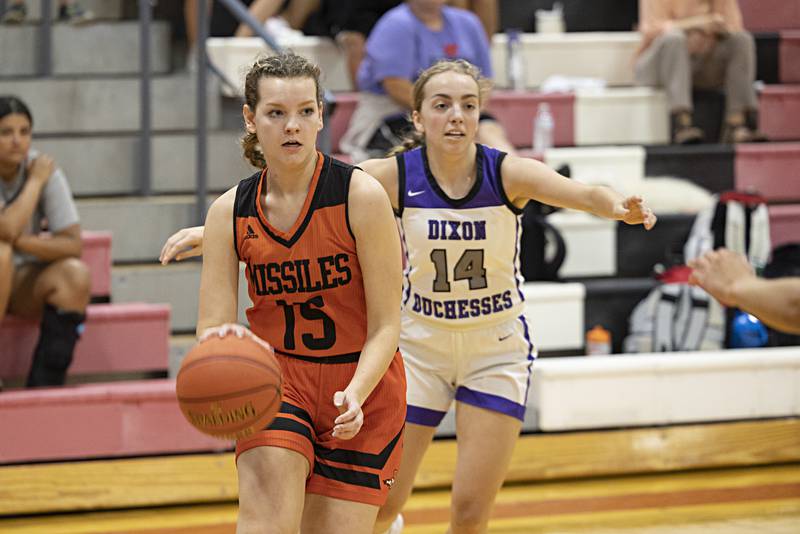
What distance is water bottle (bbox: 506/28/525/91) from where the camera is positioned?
740cm

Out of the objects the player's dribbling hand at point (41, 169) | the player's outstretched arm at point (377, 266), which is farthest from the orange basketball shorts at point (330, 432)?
the player's dribbling hand at point (41, 169)

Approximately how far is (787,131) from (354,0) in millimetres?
2857

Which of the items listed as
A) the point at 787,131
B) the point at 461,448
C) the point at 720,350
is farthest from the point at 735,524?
the point at 787,131

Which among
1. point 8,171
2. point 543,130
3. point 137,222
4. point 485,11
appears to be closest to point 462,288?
point 8,171

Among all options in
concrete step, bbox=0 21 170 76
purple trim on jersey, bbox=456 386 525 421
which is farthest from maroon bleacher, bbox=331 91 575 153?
purple trim on jersey, bbox=456 386 525 421

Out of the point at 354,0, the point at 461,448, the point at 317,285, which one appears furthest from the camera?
the point at 354,0

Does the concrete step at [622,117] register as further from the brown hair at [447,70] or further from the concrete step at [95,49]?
the brown hair at [447,70]

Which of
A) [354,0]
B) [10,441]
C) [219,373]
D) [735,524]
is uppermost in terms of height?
[354,0]

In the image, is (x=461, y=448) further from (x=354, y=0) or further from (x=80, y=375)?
(x=354, y=0)

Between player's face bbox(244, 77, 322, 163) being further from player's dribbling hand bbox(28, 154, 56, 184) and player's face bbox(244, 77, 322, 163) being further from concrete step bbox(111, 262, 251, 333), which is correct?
concrete step bbox(111, 262, 251, 333)

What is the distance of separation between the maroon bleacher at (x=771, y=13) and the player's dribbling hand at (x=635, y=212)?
18.9 ft

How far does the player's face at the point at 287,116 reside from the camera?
271cm

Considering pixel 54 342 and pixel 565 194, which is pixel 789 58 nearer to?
pixel 565 194

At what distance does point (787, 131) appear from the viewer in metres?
7.51
